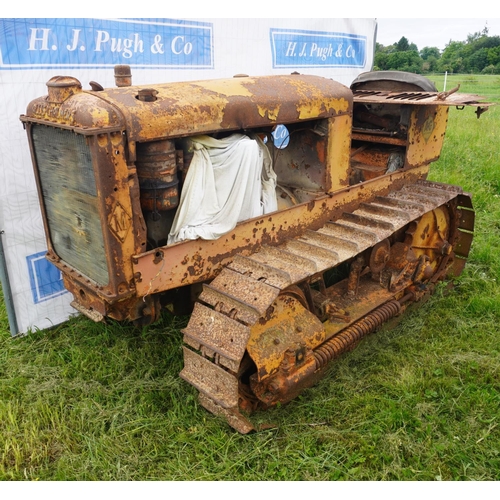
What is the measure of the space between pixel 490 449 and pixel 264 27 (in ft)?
16.2

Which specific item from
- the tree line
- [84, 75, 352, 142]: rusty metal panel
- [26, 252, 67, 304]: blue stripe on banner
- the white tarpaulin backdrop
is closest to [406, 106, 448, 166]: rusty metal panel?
[84, 75, 352, 142]: rusty metal panel

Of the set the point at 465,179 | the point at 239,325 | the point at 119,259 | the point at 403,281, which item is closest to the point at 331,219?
the point at 403,281

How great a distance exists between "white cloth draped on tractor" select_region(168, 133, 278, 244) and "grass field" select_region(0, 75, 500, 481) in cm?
117

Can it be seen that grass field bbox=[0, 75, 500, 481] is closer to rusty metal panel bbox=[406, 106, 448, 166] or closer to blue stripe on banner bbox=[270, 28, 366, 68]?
rusty metal panel bbox=[406, 106, 448, 166]

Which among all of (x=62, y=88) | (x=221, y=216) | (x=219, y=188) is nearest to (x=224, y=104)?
(x=219, y=188)

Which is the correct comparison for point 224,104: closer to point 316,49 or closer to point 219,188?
point 219,188

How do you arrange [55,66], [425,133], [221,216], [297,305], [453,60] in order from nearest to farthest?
[221,216] → [297,305] → [55,66] → [425,133] → [453,60]

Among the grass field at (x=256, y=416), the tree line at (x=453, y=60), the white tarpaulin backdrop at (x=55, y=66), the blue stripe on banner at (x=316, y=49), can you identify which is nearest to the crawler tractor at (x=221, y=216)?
the grass field at (x=256, y=416)

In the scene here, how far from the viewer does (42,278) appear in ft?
14.9

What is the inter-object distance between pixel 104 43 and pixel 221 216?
89.0 inches

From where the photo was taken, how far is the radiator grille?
2877 millimetres

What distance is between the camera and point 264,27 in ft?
19.8

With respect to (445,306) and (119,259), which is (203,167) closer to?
(119,259)

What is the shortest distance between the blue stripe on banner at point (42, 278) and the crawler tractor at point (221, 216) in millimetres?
1006
